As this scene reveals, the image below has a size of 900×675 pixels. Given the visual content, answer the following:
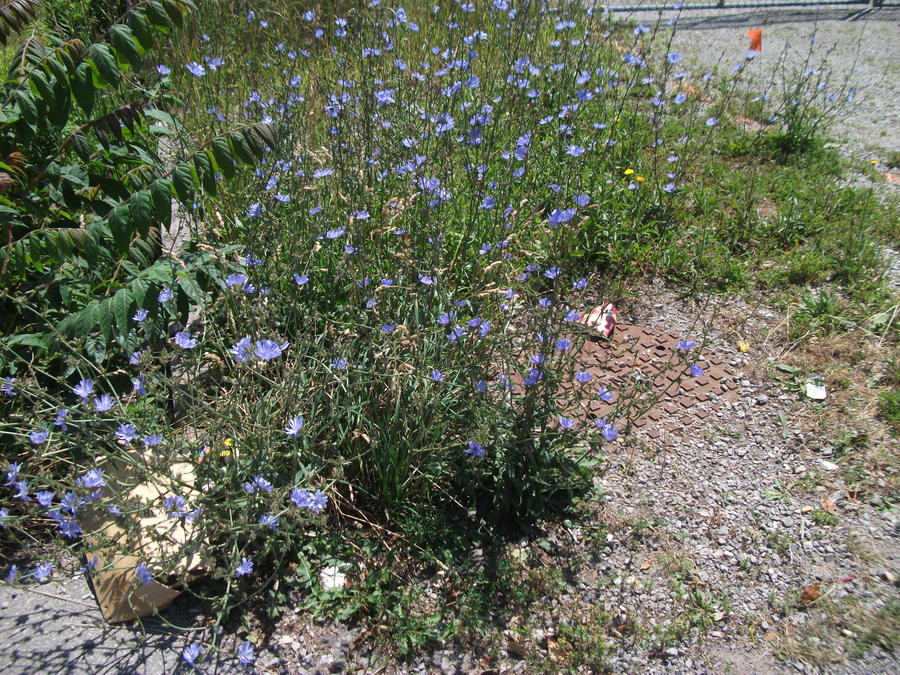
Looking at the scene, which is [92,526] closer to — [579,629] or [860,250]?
[579,629]

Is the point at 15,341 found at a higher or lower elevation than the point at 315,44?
lower

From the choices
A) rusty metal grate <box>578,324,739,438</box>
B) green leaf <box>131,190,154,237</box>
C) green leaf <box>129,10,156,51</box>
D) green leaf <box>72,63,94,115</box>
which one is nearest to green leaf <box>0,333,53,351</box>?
green leaf <box>131,190,154,237</box>

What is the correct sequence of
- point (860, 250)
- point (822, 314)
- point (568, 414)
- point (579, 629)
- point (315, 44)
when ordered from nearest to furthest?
point (579, 629) < point (568, 414) < point (822, 314) < point (860, 250) < point (315, 44)

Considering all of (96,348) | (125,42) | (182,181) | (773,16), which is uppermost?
(125,42)

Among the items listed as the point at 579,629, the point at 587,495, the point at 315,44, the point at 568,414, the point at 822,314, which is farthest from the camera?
the point at 315,44

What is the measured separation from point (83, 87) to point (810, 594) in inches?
133

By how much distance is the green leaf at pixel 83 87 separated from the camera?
8.12 feet

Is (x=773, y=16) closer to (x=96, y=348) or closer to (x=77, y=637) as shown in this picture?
(x=96, y=348)

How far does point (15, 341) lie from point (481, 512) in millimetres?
1959

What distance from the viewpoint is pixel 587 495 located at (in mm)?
2627

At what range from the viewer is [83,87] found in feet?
8.21

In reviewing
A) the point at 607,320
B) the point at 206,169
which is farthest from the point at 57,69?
the point at 607,320

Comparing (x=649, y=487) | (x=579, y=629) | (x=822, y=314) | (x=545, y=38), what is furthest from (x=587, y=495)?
(x=545, y=38)

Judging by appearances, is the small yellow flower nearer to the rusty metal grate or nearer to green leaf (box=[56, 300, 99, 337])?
green leaf (box=[56, 300, 99, 337])
